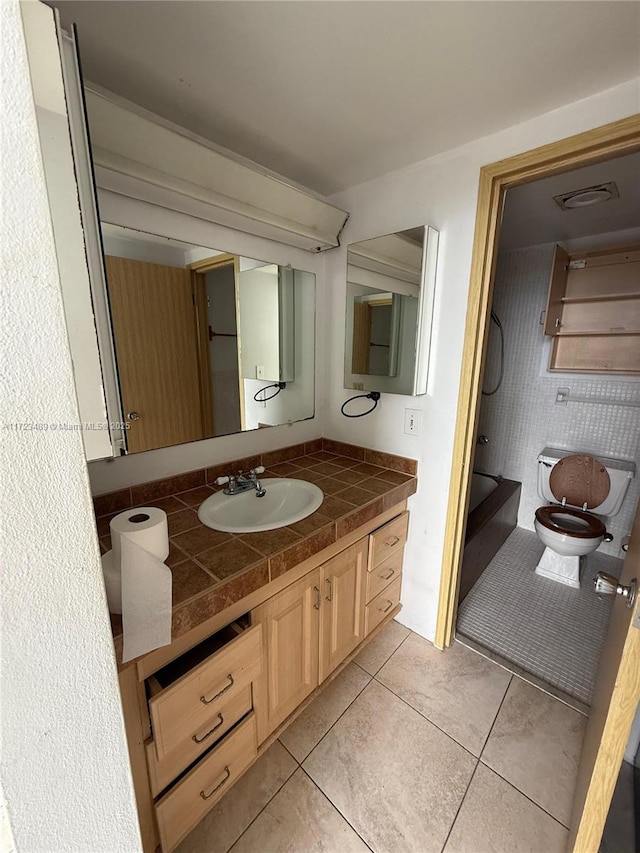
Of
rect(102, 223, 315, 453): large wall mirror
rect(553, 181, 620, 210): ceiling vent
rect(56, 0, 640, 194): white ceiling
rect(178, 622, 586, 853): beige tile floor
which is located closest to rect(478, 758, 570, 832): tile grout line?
rect(178, 622, 586, 853): beige tile floor

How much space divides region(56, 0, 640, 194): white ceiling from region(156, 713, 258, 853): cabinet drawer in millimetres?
1875

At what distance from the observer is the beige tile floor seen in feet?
3.40

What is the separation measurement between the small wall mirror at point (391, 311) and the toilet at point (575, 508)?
1.46 meters

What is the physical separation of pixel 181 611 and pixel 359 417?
1.22m

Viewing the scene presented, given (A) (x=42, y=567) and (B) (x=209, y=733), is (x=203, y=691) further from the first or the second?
(A) (x=42, y=567)

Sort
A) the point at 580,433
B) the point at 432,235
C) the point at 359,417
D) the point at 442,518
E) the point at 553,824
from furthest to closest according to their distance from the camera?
the point at 580,433 < the point at 359,417 < the point at 442,518 < the point at 432,235 < the point at 553,824

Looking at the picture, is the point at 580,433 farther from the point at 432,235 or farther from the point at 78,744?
the point at 78,744

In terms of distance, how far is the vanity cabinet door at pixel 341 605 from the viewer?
51.0 inches

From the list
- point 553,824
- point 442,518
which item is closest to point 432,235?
point 442,518

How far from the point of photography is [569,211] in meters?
1.85

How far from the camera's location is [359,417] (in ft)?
5.91

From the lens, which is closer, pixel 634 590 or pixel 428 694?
pixel 634 590

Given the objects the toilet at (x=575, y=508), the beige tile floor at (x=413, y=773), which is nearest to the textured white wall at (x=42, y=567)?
the beige tile floor at (x=413, y=773)

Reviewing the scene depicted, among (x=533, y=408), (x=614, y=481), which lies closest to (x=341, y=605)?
(x=614, y=481)
